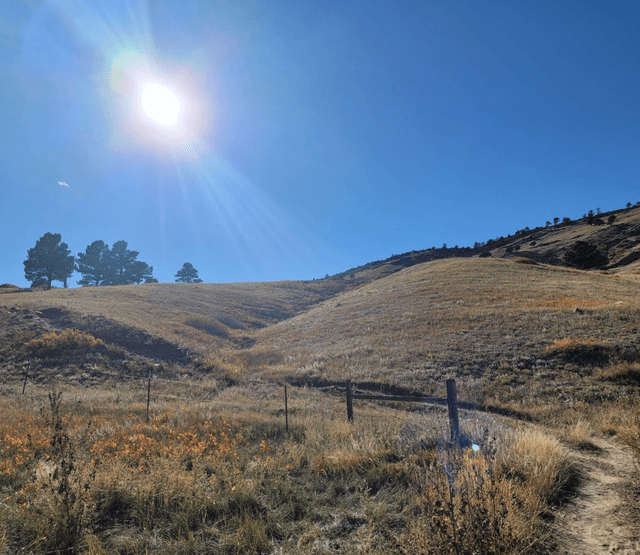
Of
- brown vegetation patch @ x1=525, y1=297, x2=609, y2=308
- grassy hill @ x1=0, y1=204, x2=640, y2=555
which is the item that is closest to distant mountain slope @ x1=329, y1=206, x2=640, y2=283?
grassy hill @ x1=0, y1=204, x2=640, y2=555

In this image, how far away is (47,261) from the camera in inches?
2657

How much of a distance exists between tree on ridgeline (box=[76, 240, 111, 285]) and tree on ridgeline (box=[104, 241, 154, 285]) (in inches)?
46.7

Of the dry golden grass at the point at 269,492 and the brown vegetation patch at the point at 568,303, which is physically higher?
the brown vegetation patch at the point at 568,303

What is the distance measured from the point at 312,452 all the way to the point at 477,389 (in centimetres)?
934

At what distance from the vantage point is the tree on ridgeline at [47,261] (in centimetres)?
6688

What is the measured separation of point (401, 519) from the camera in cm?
474

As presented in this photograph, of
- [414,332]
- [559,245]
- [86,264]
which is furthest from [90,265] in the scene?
[559,245]

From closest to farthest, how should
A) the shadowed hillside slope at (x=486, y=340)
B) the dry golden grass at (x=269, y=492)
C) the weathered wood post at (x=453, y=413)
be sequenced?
the dry golden grass at (x=269, y=492) < the weathered wood post at (x=453, y=413) < the shadowed hillside slope at (x=486, y=340)

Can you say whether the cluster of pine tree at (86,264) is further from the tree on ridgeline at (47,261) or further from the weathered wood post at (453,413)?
the weathered wood post at (453,413)

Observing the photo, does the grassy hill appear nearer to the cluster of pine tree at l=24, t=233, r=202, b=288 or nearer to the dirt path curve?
the dirt path curve

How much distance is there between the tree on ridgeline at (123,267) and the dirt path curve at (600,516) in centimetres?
8749

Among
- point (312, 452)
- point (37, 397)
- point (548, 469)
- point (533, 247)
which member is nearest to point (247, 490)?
point (312, 452)

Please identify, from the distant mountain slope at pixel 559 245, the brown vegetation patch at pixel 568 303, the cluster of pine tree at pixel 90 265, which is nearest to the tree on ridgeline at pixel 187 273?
the cluster of pine tree at pixel 90 265

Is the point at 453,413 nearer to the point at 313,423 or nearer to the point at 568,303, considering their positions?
the point at 313,423
